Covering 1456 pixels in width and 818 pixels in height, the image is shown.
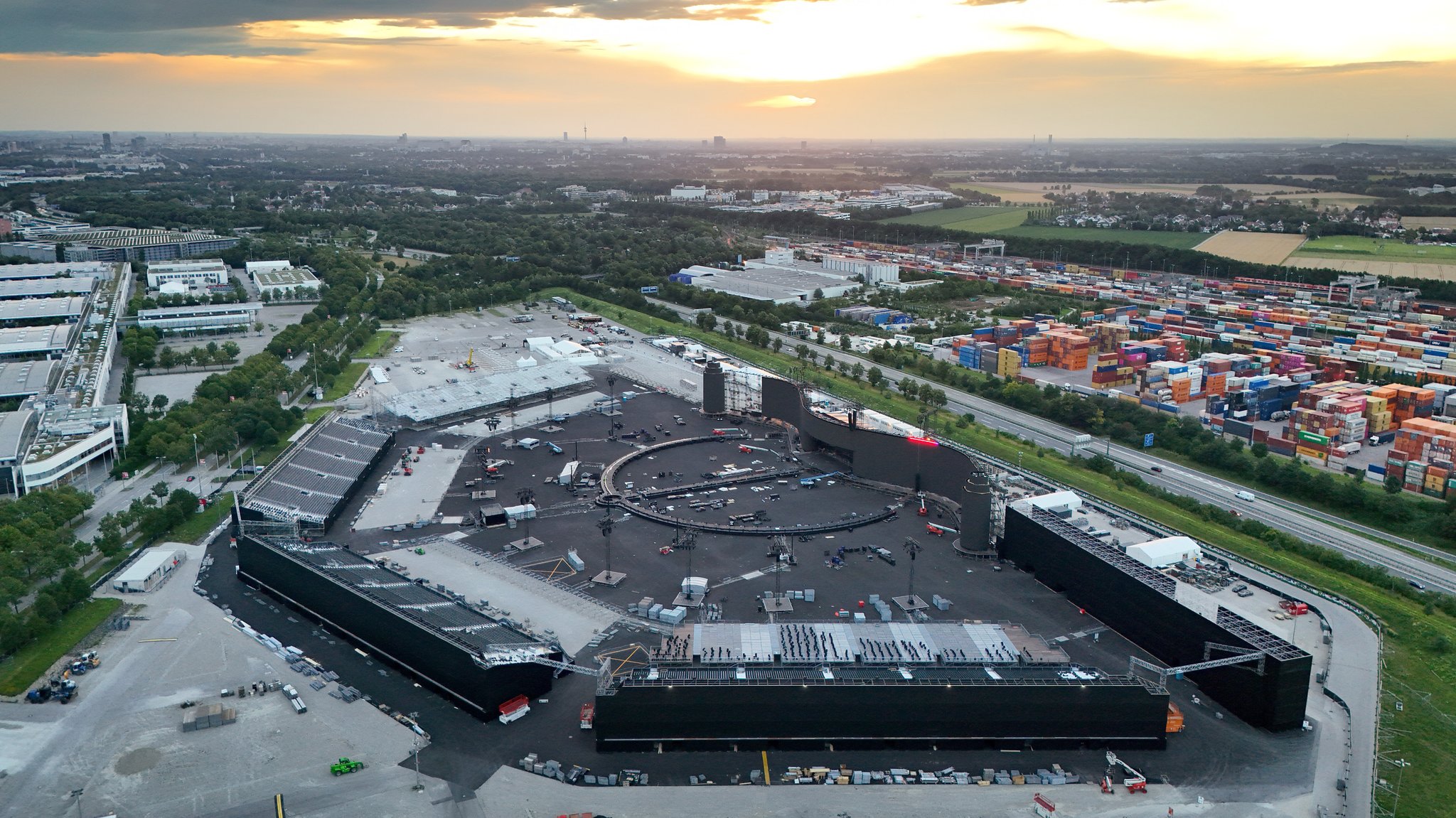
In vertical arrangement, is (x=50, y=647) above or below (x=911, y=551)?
below

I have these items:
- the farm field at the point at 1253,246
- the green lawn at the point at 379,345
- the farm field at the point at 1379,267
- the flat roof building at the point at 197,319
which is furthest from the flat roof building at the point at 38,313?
the farm field at the point at 1379,267

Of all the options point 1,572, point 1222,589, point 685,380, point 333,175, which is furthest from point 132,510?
point 333,175

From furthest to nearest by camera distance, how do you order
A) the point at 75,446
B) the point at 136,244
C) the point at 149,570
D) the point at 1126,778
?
the point at 136,244, the point at 75,446, the point at 149,570, the point at 1126,778

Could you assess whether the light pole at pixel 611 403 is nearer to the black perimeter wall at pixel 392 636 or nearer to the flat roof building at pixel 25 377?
the black perimeter wall at pixel 392 636

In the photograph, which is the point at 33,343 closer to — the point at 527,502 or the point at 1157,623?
the point at 527,502

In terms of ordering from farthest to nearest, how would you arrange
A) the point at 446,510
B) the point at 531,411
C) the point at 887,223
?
the point at 887,223 → the point at 531,411 → the point at 446,510

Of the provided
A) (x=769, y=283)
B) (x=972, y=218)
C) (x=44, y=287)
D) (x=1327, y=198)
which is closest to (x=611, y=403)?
(x=769, y=283)

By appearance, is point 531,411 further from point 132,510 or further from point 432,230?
point 432,230
